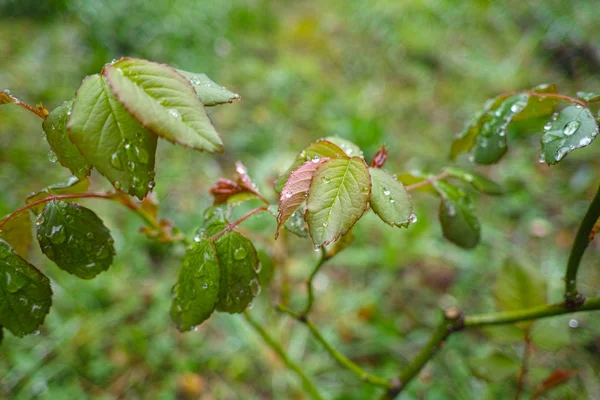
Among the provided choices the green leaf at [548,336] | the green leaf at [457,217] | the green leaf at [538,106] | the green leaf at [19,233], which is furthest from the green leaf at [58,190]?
the green leaf at [548,336]

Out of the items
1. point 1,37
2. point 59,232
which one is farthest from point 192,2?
point 59,232

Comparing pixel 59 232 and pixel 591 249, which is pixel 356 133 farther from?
pixel 59 232

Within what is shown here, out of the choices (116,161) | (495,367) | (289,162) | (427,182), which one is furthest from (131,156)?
(289,162)

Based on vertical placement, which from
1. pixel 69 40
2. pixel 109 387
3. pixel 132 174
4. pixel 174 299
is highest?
pixel 132 174

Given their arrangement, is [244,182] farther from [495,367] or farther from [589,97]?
[495,367]

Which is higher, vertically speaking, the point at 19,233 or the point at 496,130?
the point at 496,130

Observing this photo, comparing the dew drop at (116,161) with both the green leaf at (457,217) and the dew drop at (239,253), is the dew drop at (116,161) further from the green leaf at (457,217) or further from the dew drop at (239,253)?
the green leaf at (457,217)
